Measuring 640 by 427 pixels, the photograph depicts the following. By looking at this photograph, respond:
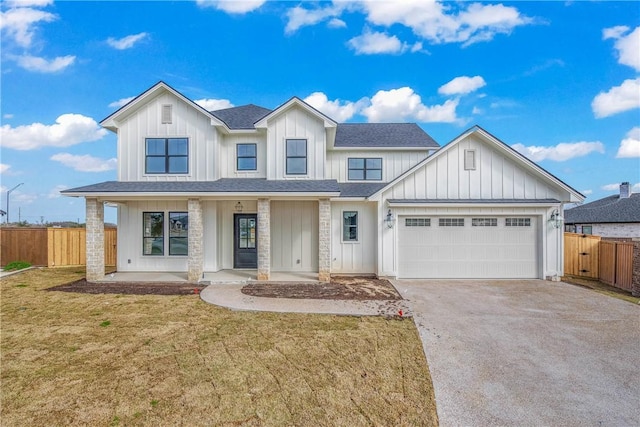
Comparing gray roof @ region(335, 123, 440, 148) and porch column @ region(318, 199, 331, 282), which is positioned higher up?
gray roof @ region(335, 123, 440, 148)

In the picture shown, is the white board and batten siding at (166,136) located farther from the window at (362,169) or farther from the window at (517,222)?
the window at (517,222)

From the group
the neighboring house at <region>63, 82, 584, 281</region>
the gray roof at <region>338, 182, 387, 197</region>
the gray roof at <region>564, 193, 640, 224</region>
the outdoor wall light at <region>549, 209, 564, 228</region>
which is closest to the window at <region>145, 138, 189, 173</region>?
the neighboring house at <region>63, 82, 584, 281</region>

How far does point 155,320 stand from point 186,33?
587 inches

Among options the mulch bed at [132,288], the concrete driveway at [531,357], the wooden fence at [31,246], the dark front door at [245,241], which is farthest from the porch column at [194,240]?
the wooden fence at [31,246]

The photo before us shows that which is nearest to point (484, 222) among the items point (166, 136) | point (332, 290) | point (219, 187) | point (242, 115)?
point (332, 290)

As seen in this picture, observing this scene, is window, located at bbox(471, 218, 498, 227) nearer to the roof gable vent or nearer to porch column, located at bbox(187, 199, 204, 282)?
porch column, located at bbox(187, 199, 204, 282)

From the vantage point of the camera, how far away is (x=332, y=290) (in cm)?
1004

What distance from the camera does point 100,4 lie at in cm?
1206

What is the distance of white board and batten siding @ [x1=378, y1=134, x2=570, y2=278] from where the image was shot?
39.0 feet

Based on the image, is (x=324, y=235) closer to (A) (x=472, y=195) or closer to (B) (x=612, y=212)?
(A) (x=472, y=195)


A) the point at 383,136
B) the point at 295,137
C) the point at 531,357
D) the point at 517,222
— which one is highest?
the point at 383,136

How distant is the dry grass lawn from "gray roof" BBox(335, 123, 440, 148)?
9649mm

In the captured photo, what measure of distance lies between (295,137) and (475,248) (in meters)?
8.49

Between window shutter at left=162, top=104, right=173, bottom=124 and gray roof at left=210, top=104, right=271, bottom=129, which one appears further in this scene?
gray roof at left=210, top=104, right=271, bottom=129
